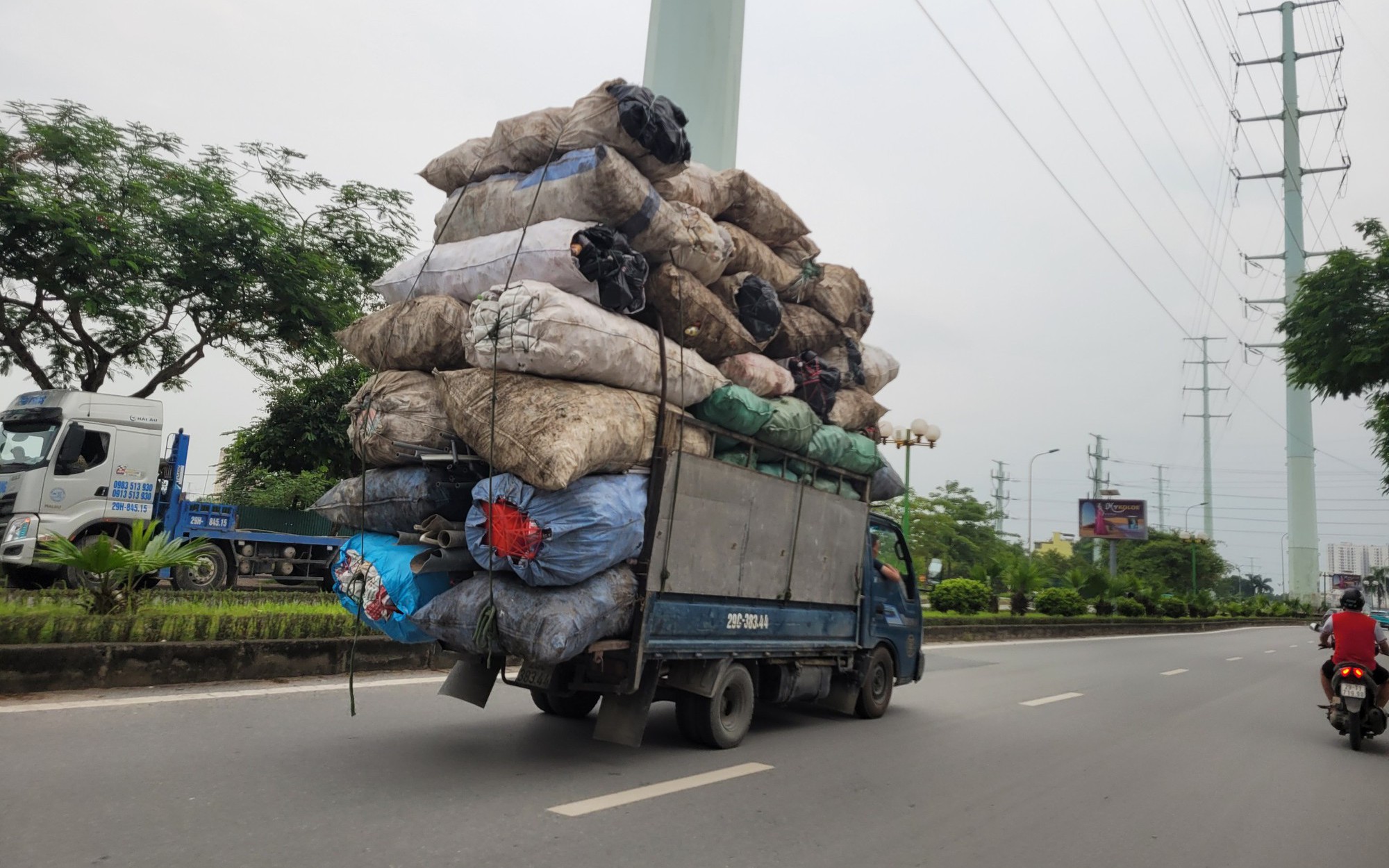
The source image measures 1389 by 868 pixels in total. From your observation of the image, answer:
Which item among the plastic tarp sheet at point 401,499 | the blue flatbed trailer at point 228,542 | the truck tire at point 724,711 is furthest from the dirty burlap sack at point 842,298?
the blue flatbed trailer at point 228,542

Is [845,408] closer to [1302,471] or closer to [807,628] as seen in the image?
[807,628]

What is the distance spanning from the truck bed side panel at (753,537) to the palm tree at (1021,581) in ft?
67.2

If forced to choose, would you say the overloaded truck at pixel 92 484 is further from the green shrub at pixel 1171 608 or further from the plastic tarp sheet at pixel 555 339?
the green shrub at pixel 1171 608

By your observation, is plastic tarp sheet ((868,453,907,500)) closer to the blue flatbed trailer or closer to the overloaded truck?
the blue flatbed trailer

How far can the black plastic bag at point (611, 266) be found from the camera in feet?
17.7

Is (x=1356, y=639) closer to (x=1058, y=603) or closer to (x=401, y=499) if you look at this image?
(x=401, y=499)

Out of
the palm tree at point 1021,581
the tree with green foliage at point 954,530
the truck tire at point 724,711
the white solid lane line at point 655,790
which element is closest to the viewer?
the white solid lane line at point 655,790

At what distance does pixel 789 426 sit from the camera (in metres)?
6.50

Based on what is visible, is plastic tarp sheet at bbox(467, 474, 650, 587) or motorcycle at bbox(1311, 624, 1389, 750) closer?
plastic tarp sheet at bbox(467, 474, 650, 587)

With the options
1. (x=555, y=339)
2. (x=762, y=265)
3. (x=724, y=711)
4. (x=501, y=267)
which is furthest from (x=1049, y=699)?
(x=501, y=267)

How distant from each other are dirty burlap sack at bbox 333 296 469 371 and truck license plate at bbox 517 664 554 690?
1854 millimetres

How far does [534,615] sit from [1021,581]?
23927mm

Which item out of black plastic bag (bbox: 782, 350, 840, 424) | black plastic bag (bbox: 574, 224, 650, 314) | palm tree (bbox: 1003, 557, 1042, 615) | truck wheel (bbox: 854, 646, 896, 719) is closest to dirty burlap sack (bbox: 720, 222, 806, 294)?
black plastic bag (bbox: 782, 350, 840, 424)

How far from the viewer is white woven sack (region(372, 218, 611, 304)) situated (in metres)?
5.44
